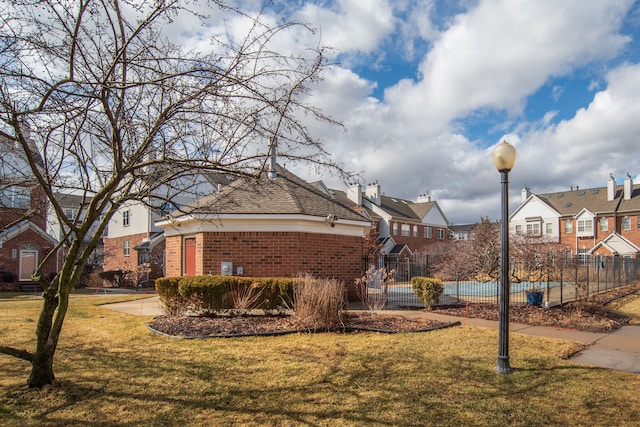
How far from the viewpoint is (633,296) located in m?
18.0

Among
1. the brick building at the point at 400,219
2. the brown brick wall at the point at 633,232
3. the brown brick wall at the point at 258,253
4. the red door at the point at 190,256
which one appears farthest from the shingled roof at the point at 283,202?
the brown brick wall at the point at 633,232

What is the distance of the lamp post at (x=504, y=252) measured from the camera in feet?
19.7

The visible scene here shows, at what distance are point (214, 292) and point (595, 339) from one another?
27.4ft

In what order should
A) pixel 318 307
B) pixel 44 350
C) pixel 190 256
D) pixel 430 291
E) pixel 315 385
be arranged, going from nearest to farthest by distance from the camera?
pixel 44 350
pixel 315 385
pixel 318 307
pixel 430 291
pixel 190 256

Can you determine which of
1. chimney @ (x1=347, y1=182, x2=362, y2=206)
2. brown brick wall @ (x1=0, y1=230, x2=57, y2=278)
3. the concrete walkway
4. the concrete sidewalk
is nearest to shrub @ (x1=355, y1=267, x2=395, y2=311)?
the concrete walkway

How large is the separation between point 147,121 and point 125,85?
1.48 meters

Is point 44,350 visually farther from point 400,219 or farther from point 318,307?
point 400,219

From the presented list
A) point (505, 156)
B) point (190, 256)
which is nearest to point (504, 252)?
point (505, 156)

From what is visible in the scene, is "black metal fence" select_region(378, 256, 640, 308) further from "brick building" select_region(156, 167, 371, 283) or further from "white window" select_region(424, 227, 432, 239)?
"white window" select_region(424, 227, 432, 239)

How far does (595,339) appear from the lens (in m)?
8.36

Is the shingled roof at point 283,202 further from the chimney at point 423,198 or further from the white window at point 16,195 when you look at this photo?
the chimney at point 423,198

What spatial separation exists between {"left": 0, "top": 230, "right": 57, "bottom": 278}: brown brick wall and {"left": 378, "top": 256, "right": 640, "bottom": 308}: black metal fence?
22694 mm

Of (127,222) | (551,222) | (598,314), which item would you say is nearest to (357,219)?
(598,314)

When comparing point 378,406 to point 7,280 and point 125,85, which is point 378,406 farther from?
point 7,280
